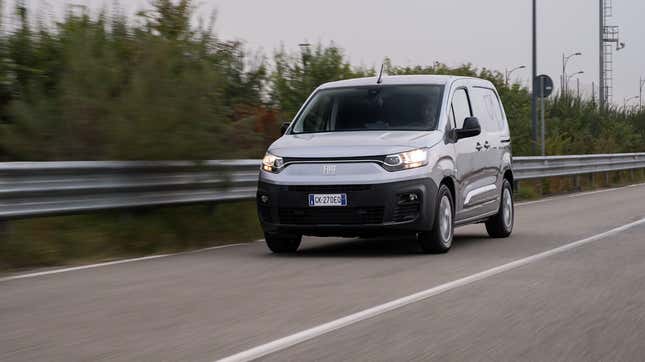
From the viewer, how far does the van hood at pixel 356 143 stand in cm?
1120

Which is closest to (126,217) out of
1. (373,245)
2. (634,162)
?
(373,245)

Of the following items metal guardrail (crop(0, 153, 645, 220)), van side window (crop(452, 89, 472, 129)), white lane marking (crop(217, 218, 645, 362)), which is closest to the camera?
white lane marking (crop(217, 218, 645, 362))

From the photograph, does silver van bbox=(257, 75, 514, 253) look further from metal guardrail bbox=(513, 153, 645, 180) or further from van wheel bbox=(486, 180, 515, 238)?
metal guardrail bbox=(513, 153, 645, 180)

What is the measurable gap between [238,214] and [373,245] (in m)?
2.08

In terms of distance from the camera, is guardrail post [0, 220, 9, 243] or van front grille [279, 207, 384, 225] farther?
van front grille [279, 207, 384, 225]

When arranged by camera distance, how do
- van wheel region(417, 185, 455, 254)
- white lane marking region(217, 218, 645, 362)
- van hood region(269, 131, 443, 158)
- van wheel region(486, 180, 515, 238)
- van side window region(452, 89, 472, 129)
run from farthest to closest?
van wheel region(486, 180, 515, 238), van side window region(452, 89, 472, 129), van wheel region(417, 185, 455, 254), van hood region(269, 131, 443, 158), white lane marking region(217, 218, 645, 362)

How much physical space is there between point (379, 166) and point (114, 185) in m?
2.71

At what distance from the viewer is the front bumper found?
11.1 m

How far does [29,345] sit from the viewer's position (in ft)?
20.4

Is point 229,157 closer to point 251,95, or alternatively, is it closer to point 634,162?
point 251,95

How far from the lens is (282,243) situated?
1183 cm

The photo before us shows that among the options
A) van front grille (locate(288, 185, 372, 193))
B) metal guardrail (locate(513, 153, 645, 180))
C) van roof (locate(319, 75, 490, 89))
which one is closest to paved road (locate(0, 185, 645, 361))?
van front grille (locate(288, 185, 372, 193))

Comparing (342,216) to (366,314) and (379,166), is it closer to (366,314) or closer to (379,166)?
(379,166)

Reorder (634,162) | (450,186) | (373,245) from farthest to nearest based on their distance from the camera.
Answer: (634,162) → (373,245) → (450,186)
